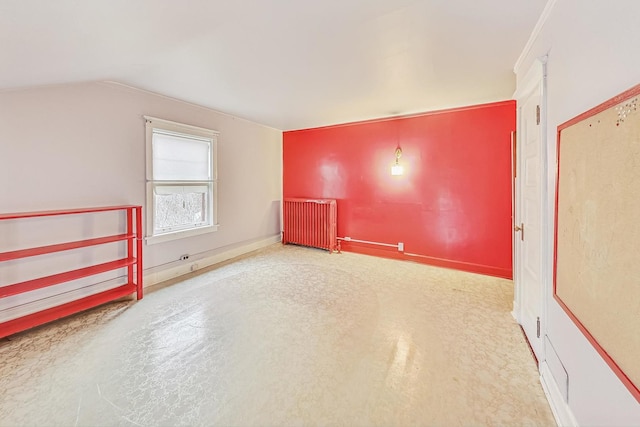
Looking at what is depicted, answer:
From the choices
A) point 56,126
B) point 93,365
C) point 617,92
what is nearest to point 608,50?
point 617,92

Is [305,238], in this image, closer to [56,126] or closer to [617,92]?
[56,126]

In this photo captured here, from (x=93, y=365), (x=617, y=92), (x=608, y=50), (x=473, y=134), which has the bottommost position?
(x=93, y=365)

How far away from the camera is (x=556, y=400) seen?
145 cm

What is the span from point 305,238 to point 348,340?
3088 millimetres

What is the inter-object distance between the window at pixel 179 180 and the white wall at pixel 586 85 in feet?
12.6

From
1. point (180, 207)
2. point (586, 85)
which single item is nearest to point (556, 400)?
point (586, 85)

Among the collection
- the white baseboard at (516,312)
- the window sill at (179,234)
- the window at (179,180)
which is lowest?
the white baseboard at (516,312)

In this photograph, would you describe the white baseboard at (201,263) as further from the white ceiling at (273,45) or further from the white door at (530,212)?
the white door at (530,212)

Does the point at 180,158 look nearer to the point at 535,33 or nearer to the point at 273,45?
the point at 273,45

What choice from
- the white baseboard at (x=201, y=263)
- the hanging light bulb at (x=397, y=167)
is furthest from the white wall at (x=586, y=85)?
the white baseboard at (x=201, y=263)

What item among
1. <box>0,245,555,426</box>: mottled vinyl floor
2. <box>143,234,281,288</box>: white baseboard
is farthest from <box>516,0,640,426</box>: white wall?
<box>143,234,281,288</box>: white baseboard

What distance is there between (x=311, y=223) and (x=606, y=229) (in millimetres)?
4289

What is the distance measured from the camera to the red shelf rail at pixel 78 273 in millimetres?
2121

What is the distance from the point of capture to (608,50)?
0.98 meters
